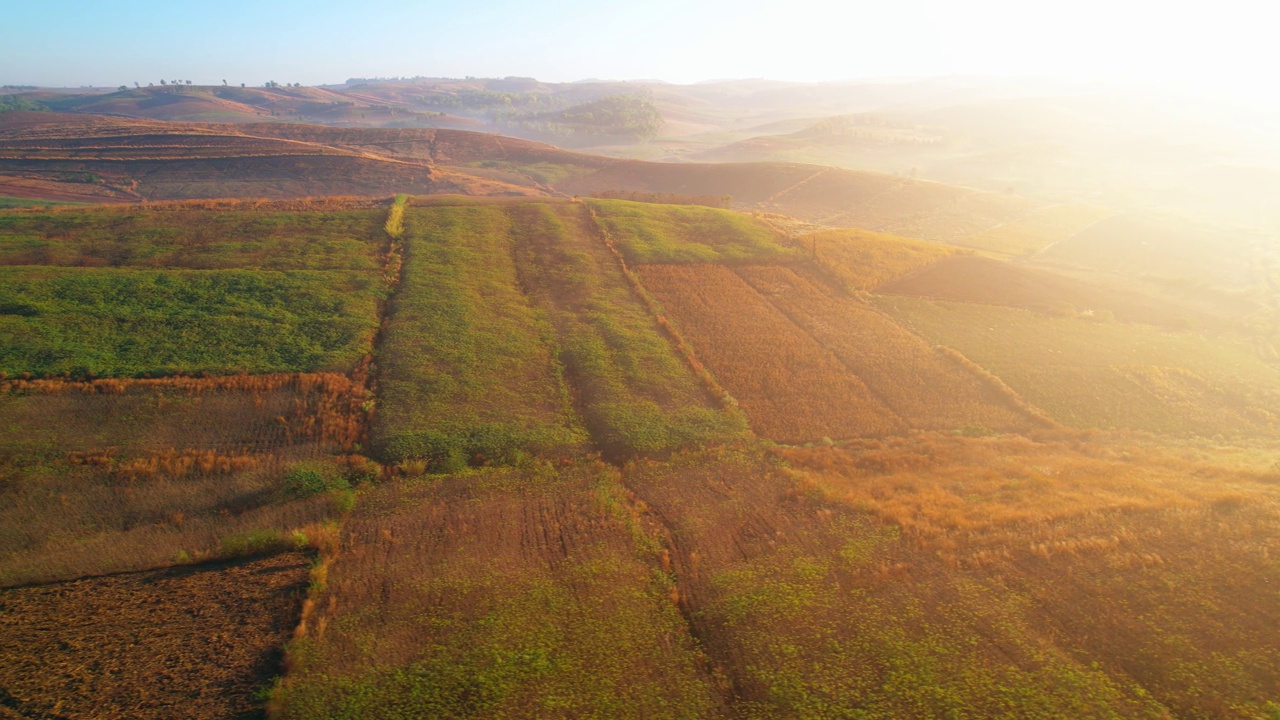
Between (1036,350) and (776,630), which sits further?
(1036,350)

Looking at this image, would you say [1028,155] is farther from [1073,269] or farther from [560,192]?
[560,192]

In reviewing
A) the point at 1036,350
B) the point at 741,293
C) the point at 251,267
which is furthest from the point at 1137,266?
the point at 251,267

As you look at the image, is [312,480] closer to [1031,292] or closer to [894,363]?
[894,363]

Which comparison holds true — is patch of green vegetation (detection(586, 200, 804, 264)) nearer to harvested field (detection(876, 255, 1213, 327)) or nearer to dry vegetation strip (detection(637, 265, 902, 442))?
dry vegetation strip (detection(637, 265, 902, 442))

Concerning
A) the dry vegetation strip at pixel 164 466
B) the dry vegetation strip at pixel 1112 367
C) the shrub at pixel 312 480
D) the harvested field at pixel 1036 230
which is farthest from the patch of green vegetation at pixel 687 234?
the harvested field at pixel 1036 230

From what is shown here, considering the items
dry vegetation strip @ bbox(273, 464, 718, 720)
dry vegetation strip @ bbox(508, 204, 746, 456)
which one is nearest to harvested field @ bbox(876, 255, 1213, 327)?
dry vegetation strip @ bbox(508, 204, 746, 456)

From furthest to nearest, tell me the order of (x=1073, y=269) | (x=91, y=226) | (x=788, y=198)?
1. (x=788, y=198)
2. (x=1073, y=269)
3. (x=91, y=226)

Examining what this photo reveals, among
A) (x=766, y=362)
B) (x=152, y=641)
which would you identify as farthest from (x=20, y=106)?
(x=766, y=362)
